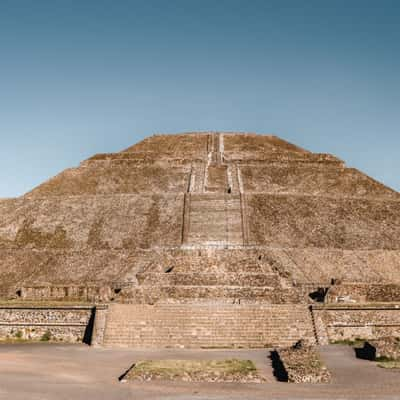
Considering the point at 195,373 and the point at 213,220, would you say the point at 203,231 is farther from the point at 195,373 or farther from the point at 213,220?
the point at 195,373

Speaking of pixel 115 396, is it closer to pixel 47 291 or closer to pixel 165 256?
pixel 47 291

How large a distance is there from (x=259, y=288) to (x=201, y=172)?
2226 centimetres

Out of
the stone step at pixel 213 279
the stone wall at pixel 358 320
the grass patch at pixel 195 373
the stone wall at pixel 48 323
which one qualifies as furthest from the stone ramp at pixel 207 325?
the grass patch at pixel 195 373

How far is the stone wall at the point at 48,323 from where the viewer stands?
830 inches

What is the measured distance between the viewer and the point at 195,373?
45.1 ft

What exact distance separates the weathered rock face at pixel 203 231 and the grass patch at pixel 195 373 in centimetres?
716

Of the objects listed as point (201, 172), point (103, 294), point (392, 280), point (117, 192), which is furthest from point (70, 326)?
point (201, 172)

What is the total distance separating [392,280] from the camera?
1110 inches

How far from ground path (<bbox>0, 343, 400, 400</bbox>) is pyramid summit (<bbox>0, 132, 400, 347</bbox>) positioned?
202 cm

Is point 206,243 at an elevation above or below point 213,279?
above

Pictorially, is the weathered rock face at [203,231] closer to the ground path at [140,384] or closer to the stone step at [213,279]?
the stone step at [213,279]

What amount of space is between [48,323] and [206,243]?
12.7m

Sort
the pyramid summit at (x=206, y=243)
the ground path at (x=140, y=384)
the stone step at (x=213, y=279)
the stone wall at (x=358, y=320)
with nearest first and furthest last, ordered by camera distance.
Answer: the ground path at (x=140, y=384) → the pyramid summit at (x=206, y=243) → the stone wall at (x=358, y=320) → the stone step at (x=213, y=279)

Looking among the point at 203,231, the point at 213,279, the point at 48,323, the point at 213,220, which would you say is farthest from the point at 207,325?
the point at 213,220
